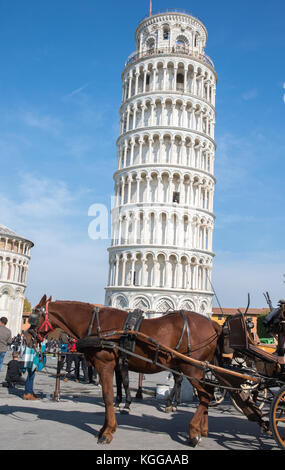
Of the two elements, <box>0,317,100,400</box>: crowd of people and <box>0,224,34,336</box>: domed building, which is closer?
<box>0,317,100,400</box>: crowd of people

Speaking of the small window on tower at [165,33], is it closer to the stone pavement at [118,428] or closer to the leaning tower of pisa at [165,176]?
the leaning tower of pisa at [165,176]

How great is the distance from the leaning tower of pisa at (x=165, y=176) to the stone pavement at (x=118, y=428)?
3093 cm

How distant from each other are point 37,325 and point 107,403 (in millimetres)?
1932

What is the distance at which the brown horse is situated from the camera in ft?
22.9

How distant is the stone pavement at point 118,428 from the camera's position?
6367 millimetres

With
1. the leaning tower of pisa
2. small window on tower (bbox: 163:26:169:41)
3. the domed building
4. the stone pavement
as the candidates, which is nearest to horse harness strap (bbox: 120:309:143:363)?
the stone pavement

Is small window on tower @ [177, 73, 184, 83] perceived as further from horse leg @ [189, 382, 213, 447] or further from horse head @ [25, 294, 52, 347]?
horse leg @ [189, 382, 213, 447]

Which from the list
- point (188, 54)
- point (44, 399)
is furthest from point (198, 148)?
point (44, 399)

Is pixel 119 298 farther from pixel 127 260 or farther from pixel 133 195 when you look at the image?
pixel 133 195

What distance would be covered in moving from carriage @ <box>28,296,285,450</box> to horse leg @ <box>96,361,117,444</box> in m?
0.02

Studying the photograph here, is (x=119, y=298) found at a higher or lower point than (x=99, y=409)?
higher

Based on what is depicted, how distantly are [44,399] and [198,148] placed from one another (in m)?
40.1

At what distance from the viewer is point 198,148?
154 ft

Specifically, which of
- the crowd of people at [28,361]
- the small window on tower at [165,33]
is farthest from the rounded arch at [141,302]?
the small window on tower at [165,33]
